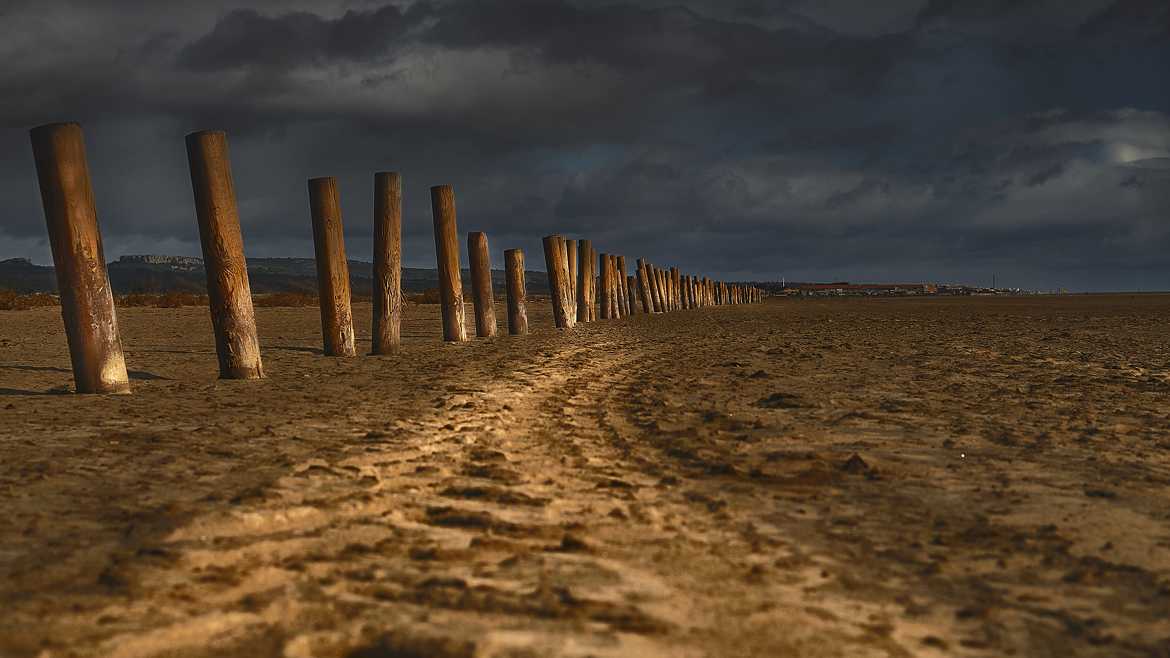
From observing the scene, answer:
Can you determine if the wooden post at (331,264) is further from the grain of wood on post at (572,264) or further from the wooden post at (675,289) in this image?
the wooden post at (675,289)

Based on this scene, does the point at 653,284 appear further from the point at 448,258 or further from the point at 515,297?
the point at 448,258

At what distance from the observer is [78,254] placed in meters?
6.09

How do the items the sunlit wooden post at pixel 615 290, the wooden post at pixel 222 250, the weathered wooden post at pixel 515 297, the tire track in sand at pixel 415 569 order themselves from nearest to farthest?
1. the tire track in sand at pixel 415 569
2. the wooden post at pixel 222 250
3. the weathered wooden post at pixel 515 297
4. the sunlit wooden post at pixel 615 290

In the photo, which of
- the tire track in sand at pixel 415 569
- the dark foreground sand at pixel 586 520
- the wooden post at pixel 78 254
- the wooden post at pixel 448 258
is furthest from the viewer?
the wooden post at pixel 448 258

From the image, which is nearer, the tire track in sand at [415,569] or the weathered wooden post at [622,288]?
the tire track in sand at [415,569]

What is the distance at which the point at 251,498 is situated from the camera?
3.16 m

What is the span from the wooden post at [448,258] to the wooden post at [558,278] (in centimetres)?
363

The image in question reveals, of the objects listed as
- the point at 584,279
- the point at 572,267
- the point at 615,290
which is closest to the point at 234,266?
the point at 572,267

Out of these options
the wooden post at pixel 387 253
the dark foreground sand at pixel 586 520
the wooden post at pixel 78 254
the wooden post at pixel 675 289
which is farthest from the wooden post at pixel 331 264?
the wooden post at pixel 675 289

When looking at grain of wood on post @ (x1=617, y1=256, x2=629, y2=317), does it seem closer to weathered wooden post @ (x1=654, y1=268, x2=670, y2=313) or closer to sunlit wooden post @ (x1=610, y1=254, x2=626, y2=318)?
sunlit wooden post @ (x1=610, y1=254, x2=626, y2=318)

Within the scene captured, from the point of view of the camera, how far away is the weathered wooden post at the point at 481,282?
1201 centimetres

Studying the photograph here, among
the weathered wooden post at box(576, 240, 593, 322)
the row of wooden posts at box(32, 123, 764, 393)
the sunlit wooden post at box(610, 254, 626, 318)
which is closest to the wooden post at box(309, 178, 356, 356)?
the row of wooden posts at box(32, 123, 764, 393)

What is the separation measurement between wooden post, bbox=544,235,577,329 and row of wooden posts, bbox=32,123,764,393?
2 cm

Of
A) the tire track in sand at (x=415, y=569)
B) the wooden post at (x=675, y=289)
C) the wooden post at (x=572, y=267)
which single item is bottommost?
the wooden post at (x=675, y=289)
